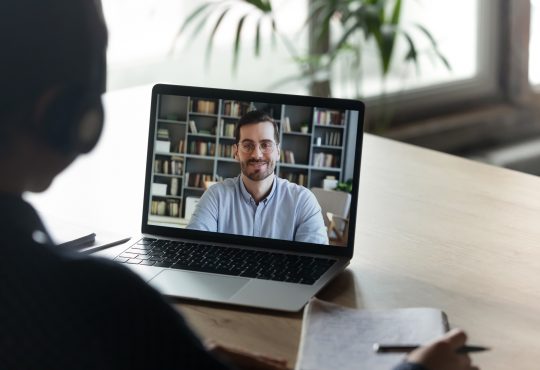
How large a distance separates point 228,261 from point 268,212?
98mm

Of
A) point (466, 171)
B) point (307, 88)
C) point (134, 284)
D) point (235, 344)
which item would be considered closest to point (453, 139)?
point (307, 88)

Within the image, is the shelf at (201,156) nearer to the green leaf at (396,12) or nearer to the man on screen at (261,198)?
the man on screen at (261,198)

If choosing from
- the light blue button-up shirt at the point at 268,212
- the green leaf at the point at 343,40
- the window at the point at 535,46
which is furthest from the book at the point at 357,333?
the window at the point at 535,46

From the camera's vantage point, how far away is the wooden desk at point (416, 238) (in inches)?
48.2

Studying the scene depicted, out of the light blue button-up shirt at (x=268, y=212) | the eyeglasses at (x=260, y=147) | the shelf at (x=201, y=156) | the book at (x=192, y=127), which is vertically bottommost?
the light blue button-up shirt at (x=268, y=212)

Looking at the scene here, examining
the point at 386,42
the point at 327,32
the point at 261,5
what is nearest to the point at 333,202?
the point at 261,5

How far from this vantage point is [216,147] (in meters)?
1.43

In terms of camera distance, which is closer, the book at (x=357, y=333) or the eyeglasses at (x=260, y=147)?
the book at (x=357, y=333)

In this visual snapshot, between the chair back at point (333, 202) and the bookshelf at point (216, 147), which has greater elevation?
the bookshelf at point (216, 147)

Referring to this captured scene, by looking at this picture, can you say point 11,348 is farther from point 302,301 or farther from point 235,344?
point 302,301

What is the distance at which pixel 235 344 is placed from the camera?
3.84ft

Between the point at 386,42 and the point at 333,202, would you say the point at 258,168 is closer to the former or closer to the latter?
the point at 333,202

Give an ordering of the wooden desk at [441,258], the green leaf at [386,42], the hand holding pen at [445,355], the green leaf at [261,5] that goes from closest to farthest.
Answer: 1. the hand holding pen at [445,355]
2. the wooden desk at [441,258]
3. the green leaf at [261,5]
4. the green leaf at [386,42]

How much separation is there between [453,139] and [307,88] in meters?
0.76
